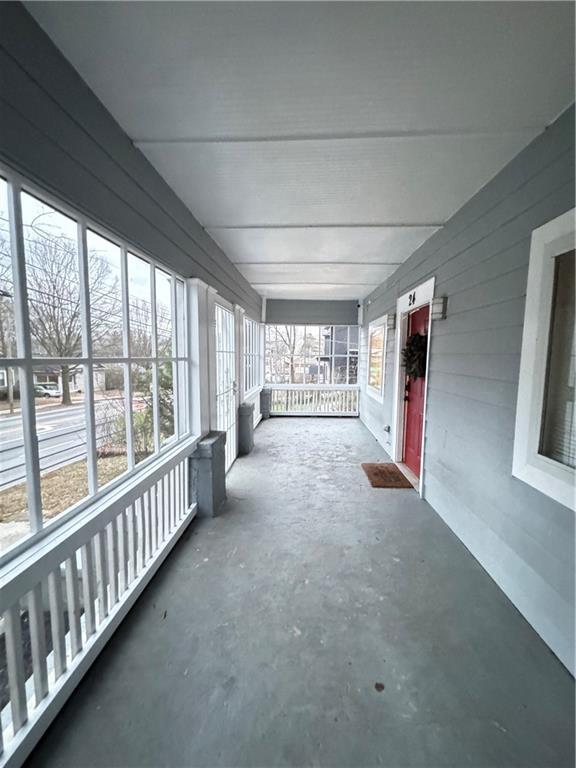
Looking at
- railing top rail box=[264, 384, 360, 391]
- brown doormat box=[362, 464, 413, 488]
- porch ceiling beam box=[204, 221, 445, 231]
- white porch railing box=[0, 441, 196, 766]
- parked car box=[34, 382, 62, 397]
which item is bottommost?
brown doormat box=[362, 464, 413, 488]

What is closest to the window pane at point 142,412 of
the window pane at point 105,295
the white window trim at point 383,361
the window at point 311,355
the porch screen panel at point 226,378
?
the window pane at point 105,295

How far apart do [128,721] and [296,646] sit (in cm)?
77

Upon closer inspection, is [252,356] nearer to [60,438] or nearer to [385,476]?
[385,476]

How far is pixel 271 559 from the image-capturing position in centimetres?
225

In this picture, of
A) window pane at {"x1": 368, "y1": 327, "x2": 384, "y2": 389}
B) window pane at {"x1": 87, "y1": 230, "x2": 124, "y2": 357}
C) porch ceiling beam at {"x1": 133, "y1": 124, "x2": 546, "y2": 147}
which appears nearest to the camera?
window pane at {"x1": 87, "y1": 230, "x2": 124, "y2": 357}

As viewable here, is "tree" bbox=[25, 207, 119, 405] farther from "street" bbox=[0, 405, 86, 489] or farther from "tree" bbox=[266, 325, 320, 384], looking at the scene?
"tree" bbox=[266, 325, 320, 384]

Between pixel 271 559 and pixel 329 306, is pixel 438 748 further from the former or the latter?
pixel 329 306

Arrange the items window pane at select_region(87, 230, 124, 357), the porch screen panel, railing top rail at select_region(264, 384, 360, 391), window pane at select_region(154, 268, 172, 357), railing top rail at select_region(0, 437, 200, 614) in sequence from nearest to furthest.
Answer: railing top rail at select_region(0, 437, 200, 614) < window pane at select_region(87, 230, 124, 357) < window pane at select_region(154, 268, 172, 357) < the porch screen panel < railing top rail at select_region(264, 384, 360, 391)

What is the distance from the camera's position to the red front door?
375cm

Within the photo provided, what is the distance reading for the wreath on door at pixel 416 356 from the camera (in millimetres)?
3568

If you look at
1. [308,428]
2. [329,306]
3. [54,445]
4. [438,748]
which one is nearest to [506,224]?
[438,748]

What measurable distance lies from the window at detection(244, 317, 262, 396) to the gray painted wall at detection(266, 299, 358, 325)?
70 centimetres

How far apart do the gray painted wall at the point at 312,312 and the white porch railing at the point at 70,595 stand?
583 cm

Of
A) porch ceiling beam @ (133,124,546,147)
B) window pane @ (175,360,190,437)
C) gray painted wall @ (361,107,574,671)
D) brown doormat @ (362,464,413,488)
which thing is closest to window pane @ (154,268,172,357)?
window pane @ (175,360,190,437)
